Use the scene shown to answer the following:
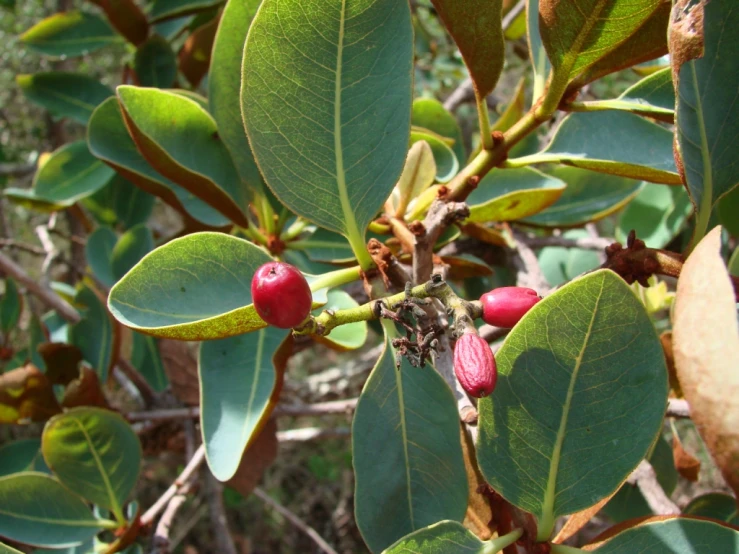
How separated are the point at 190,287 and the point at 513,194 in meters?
0.69

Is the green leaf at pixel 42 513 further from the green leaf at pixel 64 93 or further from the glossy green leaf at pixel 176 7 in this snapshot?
the glossy green leaf at pixel 176 7

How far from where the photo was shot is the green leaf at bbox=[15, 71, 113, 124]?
223 centimetres

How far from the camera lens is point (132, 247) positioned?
1896 mm

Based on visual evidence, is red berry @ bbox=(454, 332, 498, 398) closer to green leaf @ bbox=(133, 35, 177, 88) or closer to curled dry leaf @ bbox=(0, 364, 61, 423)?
curled dry leaf @ bbox=(0, 364, 61, 423)

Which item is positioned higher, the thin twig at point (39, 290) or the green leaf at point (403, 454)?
the green leaf at point (403, 454)

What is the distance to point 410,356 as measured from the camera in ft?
2.75

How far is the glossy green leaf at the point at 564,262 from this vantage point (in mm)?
2089

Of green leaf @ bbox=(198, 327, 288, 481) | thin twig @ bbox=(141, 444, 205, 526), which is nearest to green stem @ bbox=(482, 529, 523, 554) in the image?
green leaf @ bbox=(198, 327, 288, 481)

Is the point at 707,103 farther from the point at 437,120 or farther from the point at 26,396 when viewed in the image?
the point at 26,396

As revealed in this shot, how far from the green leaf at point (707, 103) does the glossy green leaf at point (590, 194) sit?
0.81m

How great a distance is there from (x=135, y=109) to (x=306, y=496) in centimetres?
297

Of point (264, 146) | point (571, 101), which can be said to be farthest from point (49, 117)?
point (571, 101)

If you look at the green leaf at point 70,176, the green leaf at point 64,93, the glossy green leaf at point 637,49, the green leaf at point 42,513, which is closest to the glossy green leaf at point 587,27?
the glossy green leaf at point 637,49

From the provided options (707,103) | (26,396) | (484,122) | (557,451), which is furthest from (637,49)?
(26,396)
